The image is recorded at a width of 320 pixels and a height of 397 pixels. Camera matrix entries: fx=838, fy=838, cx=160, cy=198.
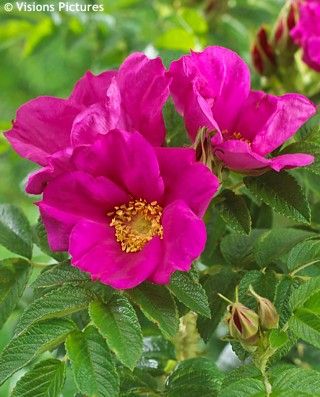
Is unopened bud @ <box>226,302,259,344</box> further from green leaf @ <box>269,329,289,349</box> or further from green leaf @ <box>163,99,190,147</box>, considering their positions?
green leaf @ <box>163,99,190,147</box>

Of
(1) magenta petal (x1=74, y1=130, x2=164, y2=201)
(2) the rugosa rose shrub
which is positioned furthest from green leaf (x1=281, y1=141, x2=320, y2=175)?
(1) magenta petal (x1=74, y1=130, x2=164, y2=201)

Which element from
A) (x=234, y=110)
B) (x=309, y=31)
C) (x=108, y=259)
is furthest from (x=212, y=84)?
(x=309, y=31)

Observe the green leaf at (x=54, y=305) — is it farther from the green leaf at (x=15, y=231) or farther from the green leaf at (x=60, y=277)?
the green leaf at (x=15, y=231)

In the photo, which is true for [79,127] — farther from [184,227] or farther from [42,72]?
[42,72]

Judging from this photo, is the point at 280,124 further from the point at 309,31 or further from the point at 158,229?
the point at 309,31

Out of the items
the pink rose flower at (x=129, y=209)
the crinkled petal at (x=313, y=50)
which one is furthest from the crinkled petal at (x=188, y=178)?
the crinkled petal at (x=313, y=50)

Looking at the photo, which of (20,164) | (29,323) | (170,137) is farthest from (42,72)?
(29,323)
